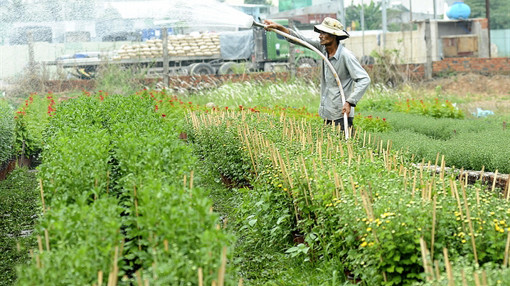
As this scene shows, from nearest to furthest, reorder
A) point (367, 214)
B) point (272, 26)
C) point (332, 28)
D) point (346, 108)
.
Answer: point (367, 214)
point (346, 108)
point (332, 28)
point (272, 26)

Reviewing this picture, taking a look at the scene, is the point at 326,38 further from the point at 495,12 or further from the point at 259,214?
the point at 495,12

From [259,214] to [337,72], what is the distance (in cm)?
220

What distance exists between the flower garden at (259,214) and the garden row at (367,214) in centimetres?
1

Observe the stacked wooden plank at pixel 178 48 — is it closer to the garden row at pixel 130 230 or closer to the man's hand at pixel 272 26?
the man's hand at pixel 272 26

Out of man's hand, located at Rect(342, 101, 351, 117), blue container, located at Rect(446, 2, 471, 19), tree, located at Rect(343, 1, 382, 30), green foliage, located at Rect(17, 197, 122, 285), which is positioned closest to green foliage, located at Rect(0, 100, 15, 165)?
man's hand, located at Rect(342, 101, 351, 117)

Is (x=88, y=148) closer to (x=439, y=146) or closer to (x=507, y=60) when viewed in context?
(x=439, y=146)

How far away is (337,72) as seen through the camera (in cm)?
779

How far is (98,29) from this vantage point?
74.5 ft

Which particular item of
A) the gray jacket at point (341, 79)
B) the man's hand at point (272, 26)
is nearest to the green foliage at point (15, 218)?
the man's hand at point (272, 26)

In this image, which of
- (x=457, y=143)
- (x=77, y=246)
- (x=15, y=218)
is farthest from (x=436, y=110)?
(x=77, y=246)

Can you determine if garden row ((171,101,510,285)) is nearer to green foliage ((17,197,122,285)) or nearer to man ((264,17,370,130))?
man ((264,17,370,130))

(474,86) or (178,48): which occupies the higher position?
(178,48)

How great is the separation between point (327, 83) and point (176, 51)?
1726 cm

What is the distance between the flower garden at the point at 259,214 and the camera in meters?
3.47
